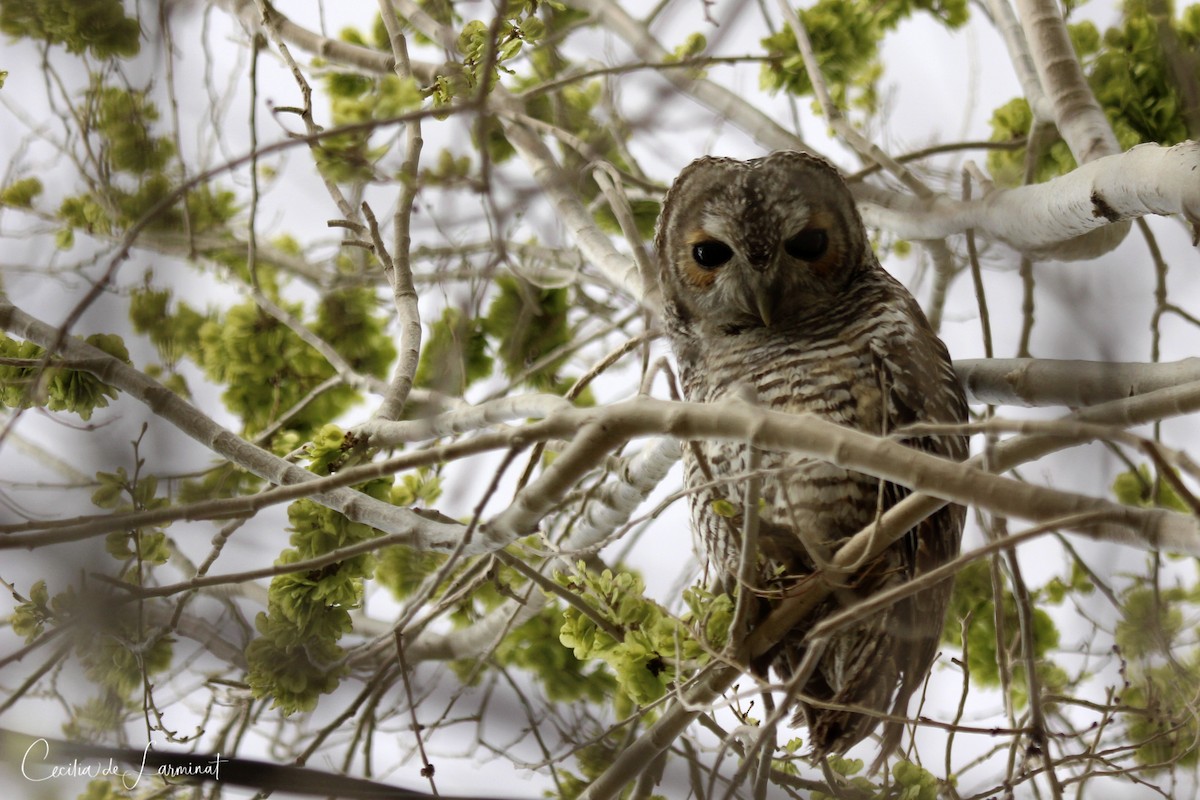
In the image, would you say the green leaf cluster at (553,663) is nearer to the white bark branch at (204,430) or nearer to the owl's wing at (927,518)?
the owl's wing at (927,518)

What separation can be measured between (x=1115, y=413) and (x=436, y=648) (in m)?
1.78

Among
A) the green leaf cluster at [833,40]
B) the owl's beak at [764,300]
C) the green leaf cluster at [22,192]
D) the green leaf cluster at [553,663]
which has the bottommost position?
the green leaf cluster at [553,663]

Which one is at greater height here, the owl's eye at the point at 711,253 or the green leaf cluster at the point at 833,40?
the green leaf cluster at the point at 833,40

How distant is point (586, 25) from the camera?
267 cm

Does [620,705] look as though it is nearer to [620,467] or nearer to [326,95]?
[620,467]

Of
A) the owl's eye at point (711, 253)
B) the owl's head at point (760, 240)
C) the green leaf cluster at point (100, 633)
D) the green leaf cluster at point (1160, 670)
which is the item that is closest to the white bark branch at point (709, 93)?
the owl's head at point (760, 240)

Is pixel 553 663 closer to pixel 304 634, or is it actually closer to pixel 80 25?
pixel 304 634

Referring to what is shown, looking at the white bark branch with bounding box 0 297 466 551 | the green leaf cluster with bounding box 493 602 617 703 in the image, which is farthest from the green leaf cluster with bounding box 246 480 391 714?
the green leaf cluster with bounding box 493 602 617 703

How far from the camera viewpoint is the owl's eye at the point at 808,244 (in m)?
2.17

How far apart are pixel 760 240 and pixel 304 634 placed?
47.0 inches

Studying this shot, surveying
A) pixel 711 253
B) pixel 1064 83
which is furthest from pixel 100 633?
pixel 1064 83

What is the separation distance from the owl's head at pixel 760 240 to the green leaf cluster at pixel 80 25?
1.19 meters

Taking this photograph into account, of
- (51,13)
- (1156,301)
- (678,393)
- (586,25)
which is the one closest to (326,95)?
(586,25)

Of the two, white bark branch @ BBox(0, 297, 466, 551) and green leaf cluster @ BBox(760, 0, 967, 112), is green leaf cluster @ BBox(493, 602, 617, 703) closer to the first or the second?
white bark branch @ BBox(0, 297, 466, 551)
